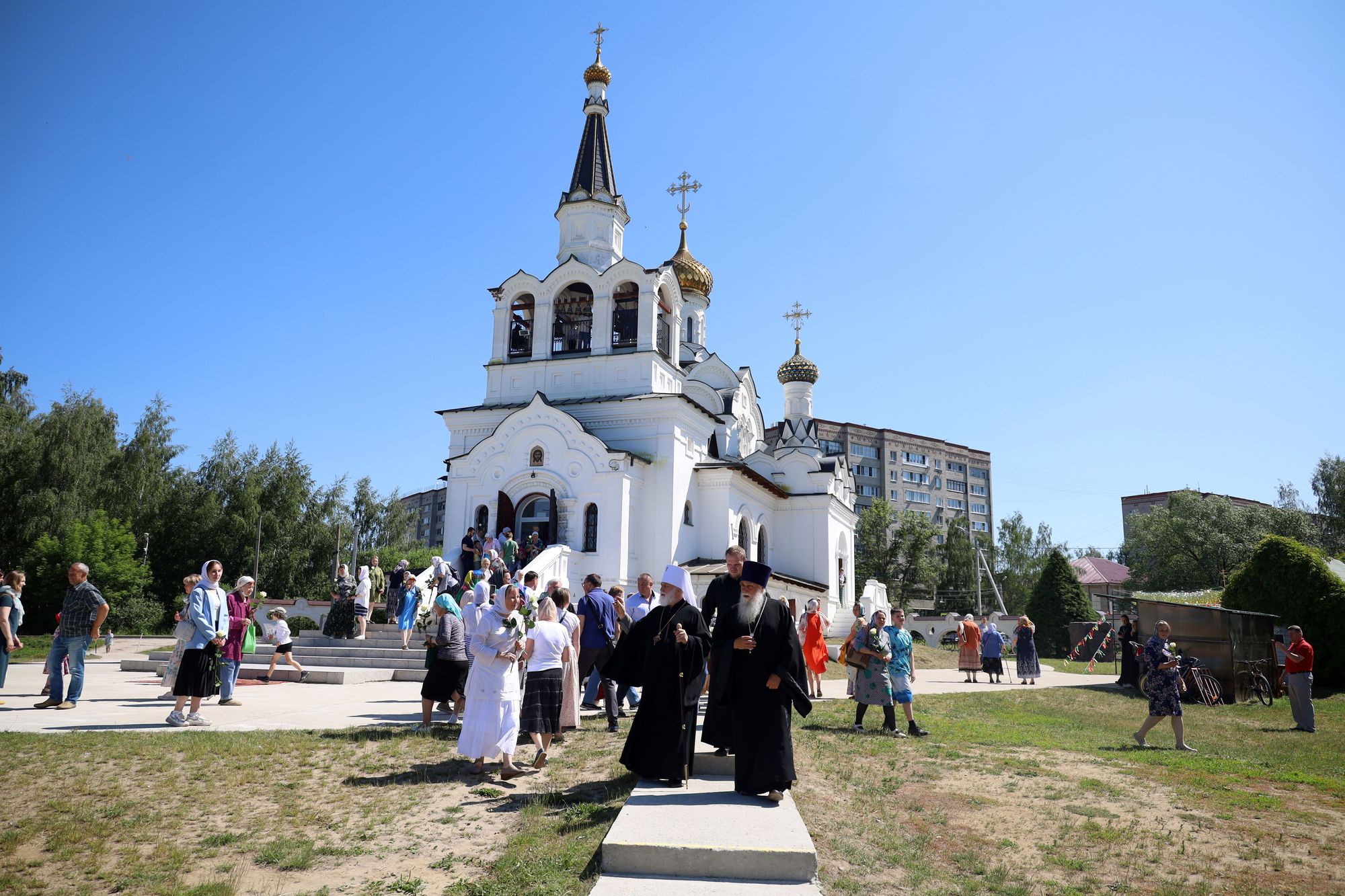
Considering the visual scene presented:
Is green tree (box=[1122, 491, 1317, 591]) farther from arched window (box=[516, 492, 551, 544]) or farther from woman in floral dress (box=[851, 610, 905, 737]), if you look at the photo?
woman in floral dress (box=[851, 610, 905, 737])

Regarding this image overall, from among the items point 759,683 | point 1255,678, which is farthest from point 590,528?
point 759,683

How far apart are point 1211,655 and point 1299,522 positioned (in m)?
34.9

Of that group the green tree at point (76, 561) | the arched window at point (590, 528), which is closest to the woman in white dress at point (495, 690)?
the arched window at point (590, 528)

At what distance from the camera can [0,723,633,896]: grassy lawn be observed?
204 inches

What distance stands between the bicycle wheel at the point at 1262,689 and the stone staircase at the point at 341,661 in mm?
16494

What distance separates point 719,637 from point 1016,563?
6666 centimetres

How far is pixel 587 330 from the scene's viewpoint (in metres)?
27.5

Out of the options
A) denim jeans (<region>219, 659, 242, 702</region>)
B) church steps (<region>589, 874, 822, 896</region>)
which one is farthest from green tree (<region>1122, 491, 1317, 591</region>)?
church steps (<region>589, 874, 822, 896</region>)

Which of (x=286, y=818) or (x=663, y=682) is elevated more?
(x=663, y=682)

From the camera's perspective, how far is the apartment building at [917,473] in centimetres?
7919

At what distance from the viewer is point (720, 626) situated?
Answer: 667 cm

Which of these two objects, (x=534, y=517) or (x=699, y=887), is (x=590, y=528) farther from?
(x=699, y=887)

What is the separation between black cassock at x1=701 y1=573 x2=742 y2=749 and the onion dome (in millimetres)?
29541

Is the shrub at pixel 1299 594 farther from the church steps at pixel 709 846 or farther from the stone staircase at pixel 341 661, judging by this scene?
the stone staircase at pixel 341 661
